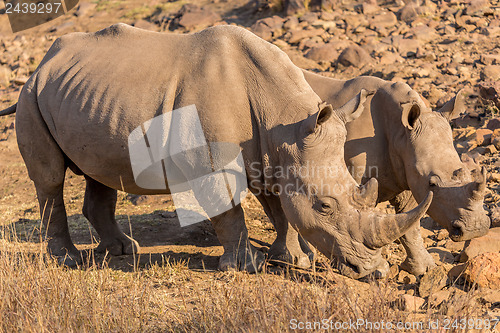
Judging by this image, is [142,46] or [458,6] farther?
[458,6]

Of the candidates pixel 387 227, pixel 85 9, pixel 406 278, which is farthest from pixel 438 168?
pixel 85 9

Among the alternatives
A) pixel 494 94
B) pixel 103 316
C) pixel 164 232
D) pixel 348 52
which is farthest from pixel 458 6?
pixel 103 316

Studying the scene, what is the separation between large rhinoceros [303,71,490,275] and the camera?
5.85m

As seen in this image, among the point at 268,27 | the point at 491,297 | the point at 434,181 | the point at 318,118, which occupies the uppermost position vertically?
the point at 318,118

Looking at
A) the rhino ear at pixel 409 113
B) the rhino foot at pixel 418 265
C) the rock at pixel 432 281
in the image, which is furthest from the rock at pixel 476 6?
the rock at pixel 432 281

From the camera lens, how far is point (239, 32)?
6207 mm

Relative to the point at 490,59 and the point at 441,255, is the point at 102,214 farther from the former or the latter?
the point at 490,59

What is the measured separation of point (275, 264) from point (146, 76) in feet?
7.65

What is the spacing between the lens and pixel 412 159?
6195 millimetres

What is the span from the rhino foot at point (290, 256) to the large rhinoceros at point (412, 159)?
0.97 meters

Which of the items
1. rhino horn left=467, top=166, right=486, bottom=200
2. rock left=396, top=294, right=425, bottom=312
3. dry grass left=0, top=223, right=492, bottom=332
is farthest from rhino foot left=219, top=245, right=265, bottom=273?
rhino horn left=467, top=166, right=486, bottom=200

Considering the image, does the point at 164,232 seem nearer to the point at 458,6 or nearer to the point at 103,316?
the point at 103,316

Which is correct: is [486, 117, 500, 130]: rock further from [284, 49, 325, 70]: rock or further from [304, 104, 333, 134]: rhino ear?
[304, 104, 333, 134]: rhino ear

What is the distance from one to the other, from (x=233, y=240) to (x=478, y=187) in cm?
233
